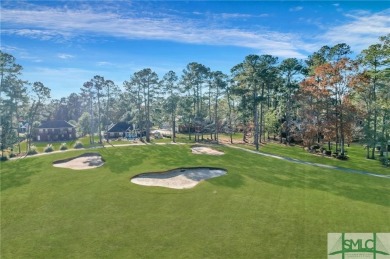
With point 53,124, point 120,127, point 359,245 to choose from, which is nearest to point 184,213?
point 359,245

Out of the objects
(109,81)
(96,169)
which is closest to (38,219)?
(96,169)

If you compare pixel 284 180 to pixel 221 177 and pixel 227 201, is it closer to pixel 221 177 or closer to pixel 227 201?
pixel 221 177

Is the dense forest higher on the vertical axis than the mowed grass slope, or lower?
higher

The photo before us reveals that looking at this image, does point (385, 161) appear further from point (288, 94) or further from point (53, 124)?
point (53, 124)

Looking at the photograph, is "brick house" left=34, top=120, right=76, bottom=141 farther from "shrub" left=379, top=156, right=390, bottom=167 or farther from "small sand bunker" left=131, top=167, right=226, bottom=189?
"shrub" left=379, top=156, right=390, bottom=167

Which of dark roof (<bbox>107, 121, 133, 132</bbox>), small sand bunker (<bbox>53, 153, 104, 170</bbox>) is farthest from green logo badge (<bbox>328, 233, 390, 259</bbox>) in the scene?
dark roof (<bbox>107, 121, 133, 132</bbox>)

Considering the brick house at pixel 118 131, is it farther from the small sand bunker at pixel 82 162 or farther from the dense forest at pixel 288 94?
the small sand bunker at pixel 82 162
